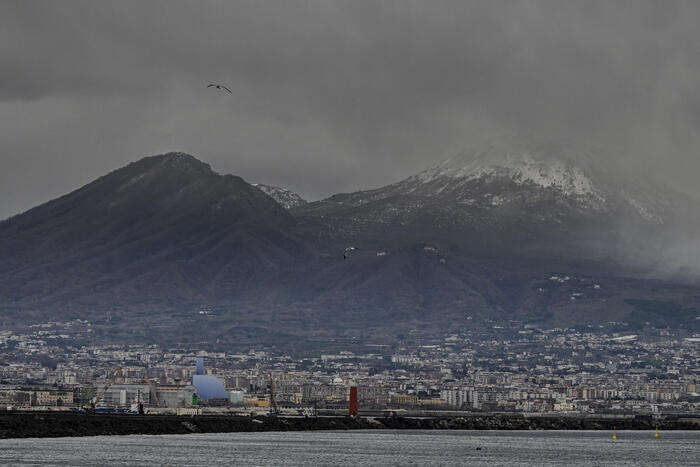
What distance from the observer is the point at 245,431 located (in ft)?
647

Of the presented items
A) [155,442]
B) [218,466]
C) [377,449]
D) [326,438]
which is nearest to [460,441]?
[326,438]

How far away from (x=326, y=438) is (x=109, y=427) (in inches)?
962

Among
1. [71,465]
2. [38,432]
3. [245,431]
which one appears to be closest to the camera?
[71,465]

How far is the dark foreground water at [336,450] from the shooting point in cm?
13175

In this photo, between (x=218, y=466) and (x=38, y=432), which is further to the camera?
(x=38, y=432)

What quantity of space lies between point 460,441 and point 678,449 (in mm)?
24909

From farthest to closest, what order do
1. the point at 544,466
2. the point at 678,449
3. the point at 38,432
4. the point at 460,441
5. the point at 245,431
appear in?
the point at 245,431 < the point at 460,441 < the point at 678,449 < the point at 38,432 < the point at 544,466

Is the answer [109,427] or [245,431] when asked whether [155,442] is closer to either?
[109,427]

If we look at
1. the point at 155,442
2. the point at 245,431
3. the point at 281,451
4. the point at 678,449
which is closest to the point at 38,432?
the point at 155,442

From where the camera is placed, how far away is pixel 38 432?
529 feet

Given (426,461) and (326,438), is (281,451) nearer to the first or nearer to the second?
(426,461)

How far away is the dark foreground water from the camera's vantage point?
132 metres

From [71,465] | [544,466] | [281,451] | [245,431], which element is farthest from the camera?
[245,431]

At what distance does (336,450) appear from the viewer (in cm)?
15338
